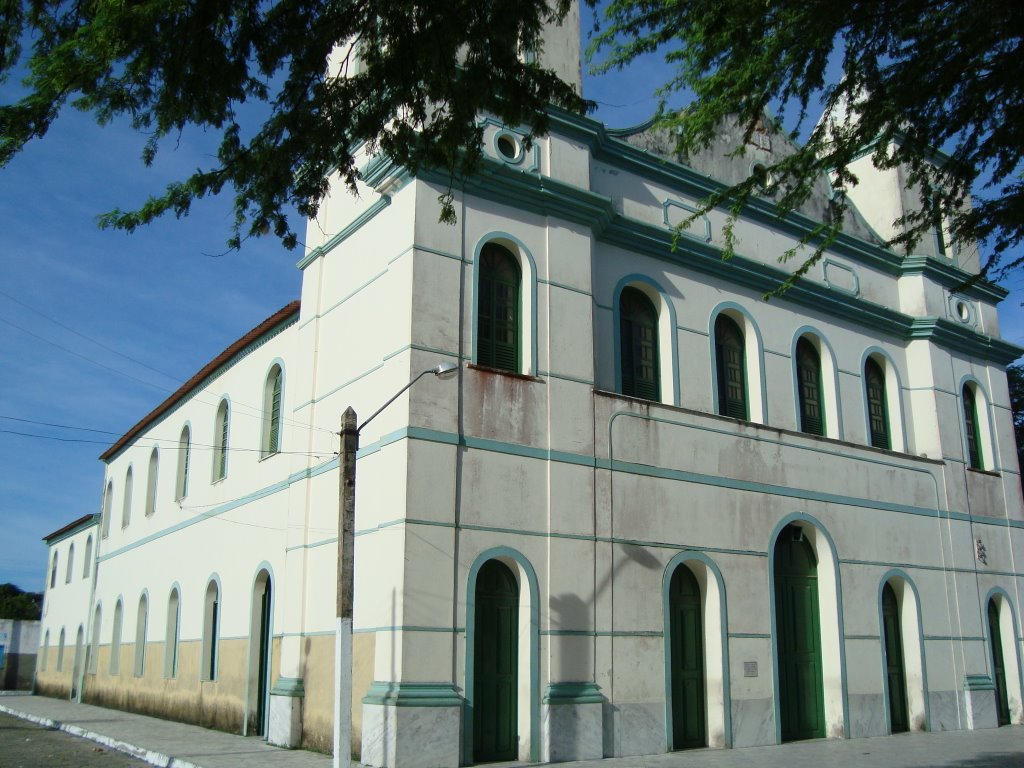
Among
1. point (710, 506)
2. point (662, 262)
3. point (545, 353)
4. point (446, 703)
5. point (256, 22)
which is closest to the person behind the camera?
point (256, 22)

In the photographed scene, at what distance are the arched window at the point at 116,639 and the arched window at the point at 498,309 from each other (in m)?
14.7

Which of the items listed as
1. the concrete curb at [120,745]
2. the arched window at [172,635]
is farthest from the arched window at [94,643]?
the arched window at [172,635]

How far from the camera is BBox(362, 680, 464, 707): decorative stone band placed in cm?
1136

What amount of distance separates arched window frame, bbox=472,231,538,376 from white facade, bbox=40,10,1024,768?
0.05 meters

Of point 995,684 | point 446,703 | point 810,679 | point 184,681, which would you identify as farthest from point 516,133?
point 995,684

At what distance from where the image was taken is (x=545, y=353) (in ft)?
45.1

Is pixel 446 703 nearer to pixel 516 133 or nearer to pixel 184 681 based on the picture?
pixel 516 133

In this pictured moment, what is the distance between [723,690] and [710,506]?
8.45ft

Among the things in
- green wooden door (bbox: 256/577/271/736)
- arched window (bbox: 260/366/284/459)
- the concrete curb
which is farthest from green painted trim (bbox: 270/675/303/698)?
arched window (bbox: 260/366/284/459)

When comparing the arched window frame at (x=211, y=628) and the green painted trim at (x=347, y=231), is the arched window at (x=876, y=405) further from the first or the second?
the arched window frame at (x=211, y=628)

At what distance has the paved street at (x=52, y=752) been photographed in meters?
12.9

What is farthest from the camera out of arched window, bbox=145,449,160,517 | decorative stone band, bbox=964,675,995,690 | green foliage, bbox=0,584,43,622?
green foliage, bbox=0,584,43,622

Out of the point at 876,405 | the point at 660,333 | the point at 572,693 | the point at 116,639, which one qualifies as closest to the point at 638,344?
the point at 660,333

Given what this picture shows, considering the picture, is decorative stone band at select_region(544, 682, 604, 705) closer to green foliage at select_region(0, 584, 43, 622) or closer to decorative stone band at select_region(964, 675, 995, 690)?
decorative stone band at select_region(964, 675, 995, 690)
